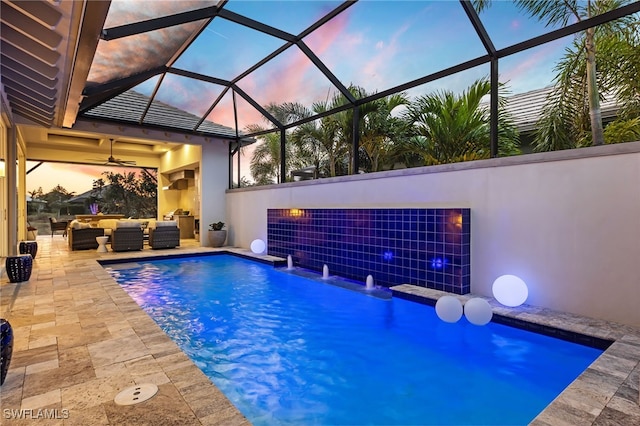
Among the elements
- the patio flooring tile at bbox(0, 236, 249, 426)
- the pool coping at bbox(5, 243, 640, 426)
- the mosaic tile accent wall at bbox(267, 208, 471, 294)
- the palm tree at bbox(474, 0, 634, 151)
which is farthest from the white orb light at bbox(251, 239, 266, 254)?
the palm tree at bbox(474, 0, 634, 151)

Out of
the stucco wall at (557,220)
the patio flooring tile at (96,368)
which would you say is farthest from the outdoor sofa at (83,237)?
the stucco wall at (557,220)

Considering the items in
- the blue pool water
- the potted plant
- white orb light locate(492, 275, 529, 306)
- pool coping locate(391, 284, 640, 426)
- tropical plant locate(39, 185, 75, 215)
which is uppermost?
tropical plant locate(39, 185, 75, 215)

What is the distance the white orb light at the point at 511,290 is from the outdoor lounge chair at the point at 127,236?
9033mm

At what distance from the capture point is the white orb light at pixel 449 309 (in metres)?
3.83

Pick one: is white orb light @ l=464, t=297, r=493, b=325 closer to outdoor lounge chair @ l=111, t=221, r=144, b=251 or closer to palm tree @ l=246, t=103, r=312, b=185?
palm tree @ l=246, t=103, r=312, b=185

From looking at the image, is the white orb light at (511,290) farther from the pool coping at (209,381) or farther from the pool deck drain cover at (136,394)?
the pool deck drain cover at (136,394)

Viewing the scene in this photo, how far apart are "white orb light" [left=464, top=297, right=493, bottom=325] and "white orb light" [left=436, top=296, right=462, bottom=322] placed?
95 millimetres

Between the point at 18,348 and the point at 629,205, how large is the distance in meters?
5.81

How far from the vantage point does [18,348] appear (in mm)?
2814

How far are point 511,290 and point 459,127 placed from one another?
10.9ft

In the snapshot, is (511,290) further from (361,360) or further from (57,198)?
(57,198)

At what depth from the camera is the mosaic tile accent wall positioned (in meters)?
4.69

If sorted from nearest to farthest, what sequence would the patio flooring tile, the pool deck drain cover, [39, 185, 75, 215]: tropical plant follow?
the patio flooring tile → the pool deck drain cover → [39, 185, 75, 215]: tropical plant

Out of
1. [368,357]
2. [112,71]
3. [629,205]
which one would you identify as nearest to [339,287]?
[368,357]
